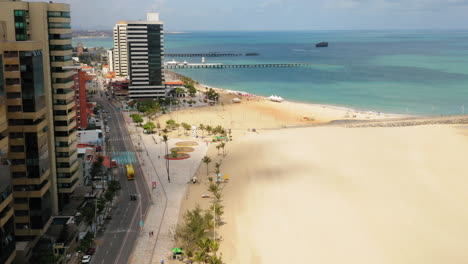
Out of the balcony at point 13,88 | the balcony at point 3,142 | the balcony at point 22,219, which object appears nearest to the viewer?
the balcony at point 3,142

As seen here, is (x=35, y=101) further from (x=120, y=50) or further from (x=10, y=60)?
(x=120, y=50)

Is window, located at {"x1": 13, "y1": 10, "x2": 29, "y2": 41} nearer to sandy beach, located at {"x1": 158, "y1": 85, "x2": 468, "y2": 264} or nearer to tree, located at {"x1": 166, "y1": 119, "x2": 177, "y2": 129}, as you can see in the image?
sandy beach, located at {"x1": 158, "y1": 85, "x2": 468, "y2": 264}

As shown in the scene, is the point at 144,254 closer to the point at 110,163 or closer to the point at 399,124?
the point at 110,163

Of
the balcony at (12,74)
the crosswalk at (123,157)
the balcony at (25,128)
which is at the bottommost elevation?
the crosswalk at (123,157)

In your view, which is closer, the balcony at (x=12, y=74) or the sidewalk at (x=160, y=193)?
the balcony at (x=12, y=74)

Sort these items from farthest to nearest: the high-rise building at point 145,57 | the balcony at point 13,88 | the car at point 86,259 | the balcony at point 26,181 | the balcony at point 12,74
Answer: the high-rise building at point 145,57 → the balcony at point 26,181 → the car at point 86,259 → the balcony at point 13,88 → the balcony at point 12,74

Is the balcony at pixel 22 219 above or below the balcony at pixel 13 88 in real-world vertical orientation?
below

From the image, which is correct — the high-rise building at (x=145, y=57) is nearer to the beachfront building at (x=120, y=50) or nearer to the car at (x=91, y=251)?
the beachfront building at (x=120, y=50)

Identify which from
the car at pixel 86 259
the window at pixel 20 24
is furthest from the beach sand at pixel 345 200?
the window at pixel 20 24

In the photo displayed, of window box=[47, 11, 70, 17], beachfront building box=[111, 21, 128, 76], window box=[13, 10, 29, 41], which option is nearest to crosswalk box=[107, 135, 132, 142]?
window box=[47, 11, 70, 17]
